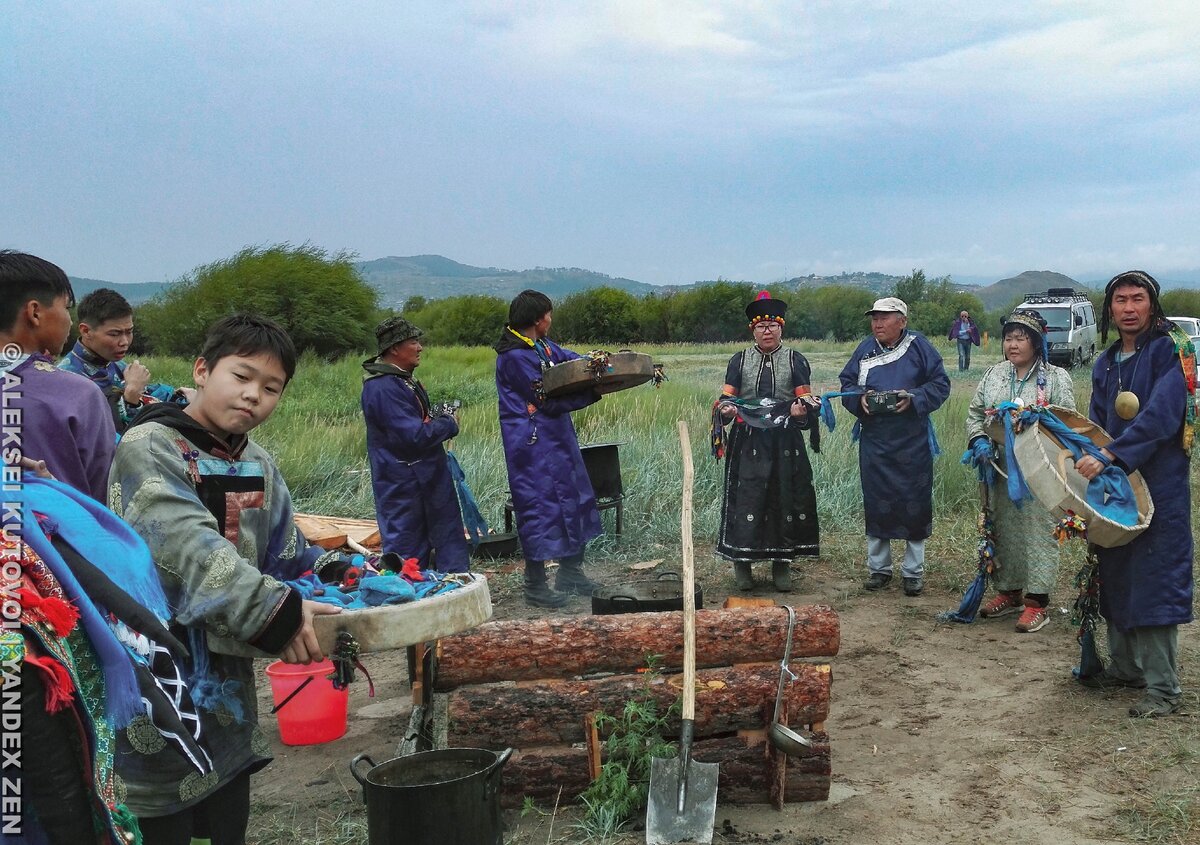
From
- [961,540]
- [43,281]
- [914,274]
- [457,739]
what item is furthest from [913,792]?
[914,274]

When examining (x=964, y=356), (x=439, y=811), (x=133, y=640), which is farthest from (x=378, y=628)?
(x=964, y=356)

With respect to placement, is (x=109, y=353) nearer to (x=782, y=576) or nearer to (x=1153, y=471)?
(x=782, y=576)

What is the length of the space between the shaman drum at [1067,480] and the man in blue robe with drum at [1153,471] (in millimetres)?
98

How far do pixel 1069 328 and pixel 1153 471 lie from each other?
22.7m

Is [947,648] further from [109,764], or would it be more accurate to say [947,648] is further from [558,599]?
[109,764]

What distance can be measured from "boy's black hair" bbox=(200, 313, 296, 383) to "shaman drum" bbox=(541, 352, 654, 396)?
3242mm

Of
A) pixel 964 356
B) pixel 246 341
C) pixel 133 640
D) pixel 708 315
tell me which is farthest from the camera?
pixel 708 315

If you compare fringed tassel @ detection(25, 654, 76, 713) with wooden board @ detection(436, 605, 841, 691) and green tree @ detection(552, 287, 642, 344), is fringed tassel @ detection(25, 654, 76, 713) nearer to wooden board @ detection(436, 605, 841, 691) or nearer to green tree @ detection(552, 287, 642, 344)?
wooden board @ detection(436, 605, 841, 691)

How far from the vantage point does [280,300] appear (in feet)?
70.1

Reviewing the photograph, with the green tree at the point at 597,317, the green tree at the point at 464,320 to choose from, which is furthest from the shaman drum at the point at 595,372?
the green tree at the point at 597,317

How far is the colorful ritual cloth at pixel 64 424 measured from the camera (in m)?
2.53

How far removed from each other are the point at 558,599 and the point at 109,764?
4689mm

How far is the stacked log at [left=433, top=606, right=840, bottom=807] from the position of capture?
140 inches

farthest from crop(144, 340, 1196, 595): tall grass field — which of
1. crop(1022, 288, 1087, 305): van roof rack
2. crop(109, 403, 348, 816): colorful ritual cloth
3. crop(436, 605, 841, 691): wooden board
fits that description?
crop(1022, 288, 1087, 305): van roof rack
